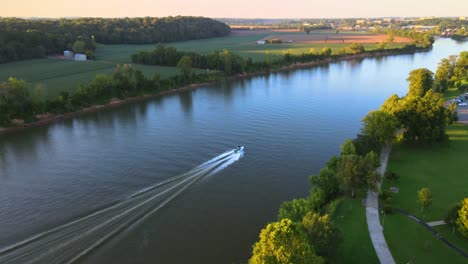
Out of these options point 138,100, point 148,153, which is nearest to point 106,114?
point 138,100

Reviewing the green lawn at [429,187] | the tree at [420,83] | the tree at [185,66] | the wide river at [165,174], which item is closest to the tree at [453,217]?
the green lawn at [429,187]

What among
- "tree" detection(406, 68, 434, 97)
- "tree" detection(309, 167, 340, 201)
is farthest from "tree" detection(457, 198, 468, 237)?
"tree" detection(406, 68, 434, 97)

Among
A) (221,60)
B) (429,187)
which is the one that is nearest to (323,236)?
(429,187)

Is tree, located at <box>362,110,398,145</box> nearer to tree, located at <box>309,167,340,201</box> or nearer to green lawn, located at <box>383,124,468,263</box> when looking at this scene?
green lawn, located at <box>383,124,468,263</box>

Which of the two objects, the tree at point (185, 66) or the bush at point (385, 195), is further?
the tree at point (185, 66)

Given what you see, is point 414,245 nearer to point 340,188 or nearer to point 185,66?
point 340,188

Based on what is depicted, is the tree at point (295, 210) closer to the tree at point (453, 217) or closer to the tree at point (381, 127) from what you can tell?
the tree at point (453, 217)

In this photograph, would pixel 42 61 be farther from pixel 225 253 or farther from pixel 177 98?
pixel 225 253
